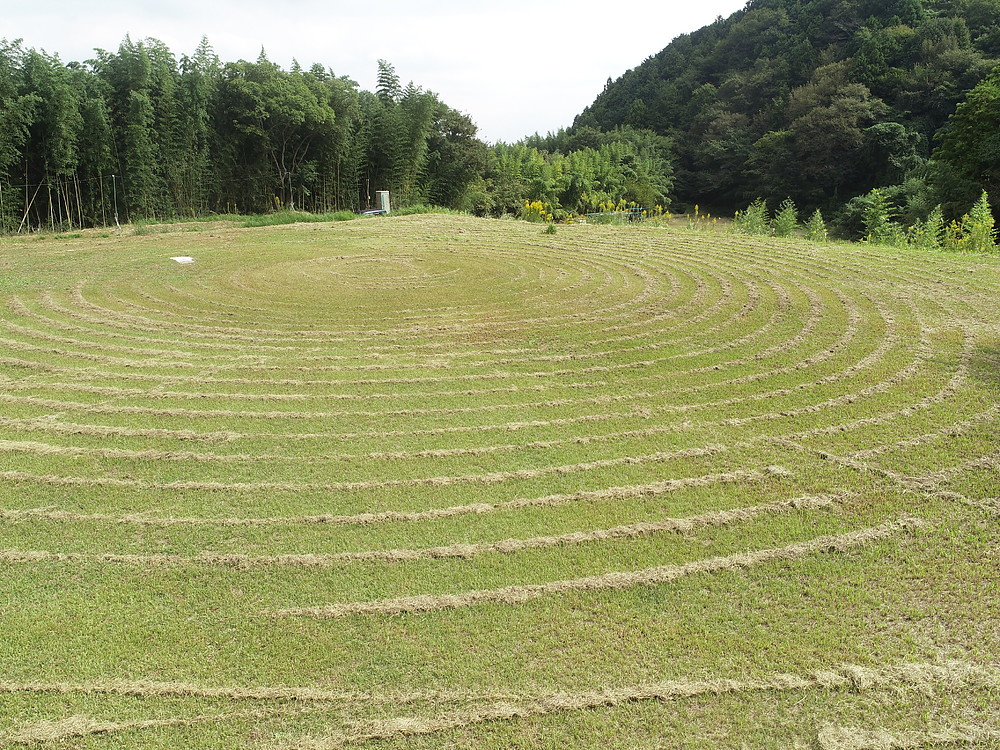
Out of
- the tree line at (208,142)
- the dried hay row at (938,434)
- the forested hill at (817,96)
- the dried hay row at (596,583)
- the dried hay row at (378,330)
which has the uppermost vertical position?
the forested hill at (817,96)

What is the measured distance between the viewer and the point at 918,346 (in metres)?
8.59

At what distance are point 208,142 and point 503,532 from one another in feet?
81.0

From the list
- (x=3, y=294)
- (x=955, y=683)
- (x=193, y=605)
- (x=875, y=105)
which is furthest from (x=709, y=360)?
(x=875, y=105)

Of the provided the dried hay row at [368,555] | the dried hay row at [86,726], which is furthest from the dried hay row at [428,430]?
the dried hay row at [86,726]

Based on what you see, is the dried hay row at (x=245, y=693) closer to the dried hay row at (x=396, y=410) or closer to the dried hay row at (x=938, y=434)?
the dried hay row at (x=396, y=410)

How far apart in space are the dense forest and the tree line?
0.22 feet

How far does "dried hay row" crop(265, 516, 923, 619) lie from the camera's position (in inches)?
156

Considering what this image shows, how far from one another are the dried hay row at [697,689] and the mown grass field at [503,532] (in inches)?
0.6

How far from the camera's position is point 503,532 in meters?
4.74

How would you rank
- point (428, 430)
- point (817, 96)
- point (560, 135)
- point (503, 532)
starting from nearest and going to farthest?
point (503, 532)
point (428, 430)
point (817, 96)
point (560, 135)

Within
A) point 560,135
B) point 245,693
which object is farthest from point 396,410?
point 560,135

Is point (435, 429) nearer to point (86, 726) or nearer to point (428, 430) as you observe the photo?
point (428, 430)

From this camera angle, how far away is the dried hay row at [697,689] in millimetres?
3164

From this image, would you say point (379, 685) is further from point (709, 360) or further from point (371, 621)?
point (709, 360)
